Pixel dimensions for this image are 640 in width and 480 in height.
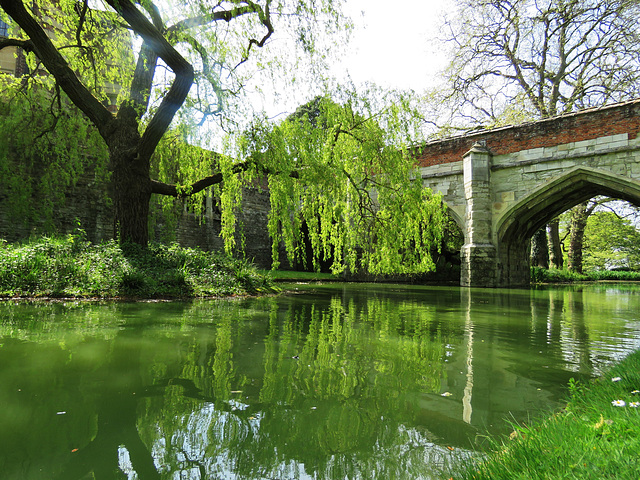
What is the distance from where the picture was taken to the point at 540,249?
18797 mm

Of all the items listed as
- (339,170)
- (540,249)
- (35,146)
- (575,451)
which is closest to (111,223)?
(35,146)

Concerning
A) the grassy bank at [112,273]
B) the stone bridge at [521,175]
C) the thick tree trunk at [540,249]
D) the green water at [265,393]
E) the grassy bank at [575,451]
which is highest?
the stone bridge at [521,175]

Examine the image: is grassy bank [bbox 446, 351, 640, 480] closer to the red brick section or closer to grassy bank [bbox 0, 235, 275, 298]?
grassy bank [bbox 0, 235, 275, 298]

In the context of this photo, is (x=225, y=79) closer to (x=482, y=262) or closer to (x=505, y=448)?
(x=505, y=448)

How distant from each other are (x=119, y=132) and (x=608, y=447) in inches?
349

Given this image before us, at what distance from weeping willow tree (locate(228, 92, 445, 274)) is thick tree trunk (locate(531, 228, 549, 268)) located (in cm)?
1329

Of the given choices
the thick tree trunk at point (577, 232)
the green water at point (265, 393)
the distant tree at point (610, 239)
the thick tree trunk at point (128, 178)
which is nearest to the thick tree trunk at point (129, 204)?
the thick tree trunk at point (128, 178)

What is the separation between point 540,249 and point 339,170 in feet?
50.6

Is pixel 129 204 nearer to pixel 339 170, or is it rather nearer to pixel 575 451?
pixel 339 170

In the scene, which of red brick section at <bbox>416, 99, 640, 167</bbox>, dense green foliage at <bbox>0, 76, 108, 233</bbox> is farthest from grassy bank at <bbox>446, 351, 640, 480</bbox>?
dense green foliage at <bbox>0, 76, 108, 233</bbox>

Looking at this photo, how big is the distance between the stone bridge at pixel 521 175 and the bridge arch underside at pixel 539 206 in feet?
0.07

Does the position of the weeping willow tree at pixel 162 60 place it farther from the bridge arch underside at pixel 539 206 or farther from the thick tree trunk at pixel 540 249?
the thick tree trunk at pixel 540 249

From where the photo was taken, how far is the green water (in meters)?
1.33

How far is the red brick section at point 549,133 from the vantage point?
419 inches
